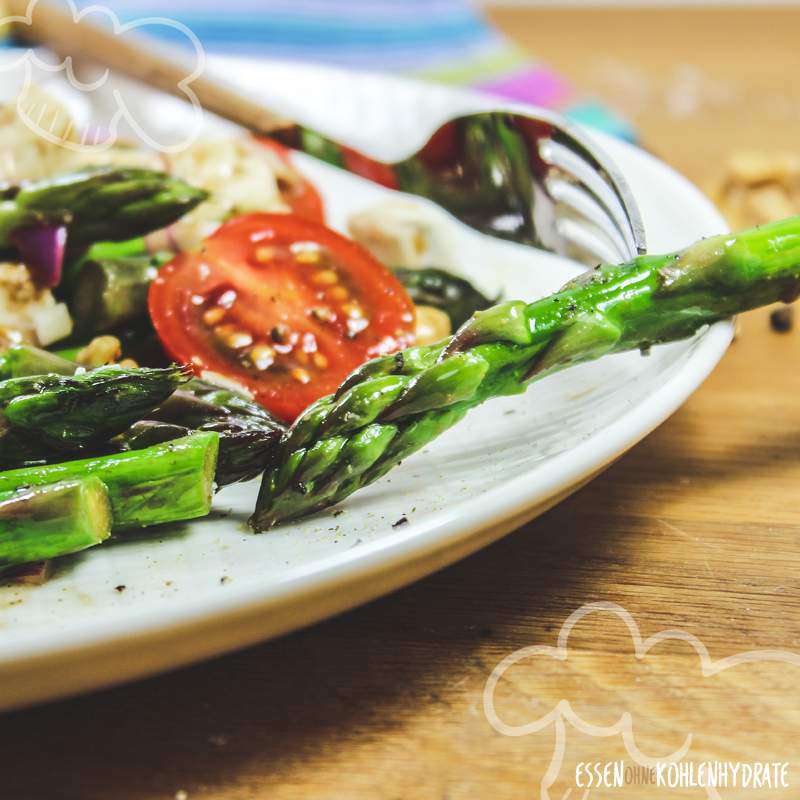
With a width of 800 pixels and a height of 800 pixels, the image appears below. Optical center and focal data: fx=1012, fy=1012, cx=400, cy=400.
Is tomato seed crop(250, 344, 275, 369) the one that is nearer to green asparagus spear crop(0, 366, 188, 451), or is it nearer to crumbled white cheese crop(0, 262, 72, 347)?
green asparagus spear crop(0, 366, 188, 451)

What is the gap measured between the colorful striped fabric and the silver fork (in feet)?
5.76

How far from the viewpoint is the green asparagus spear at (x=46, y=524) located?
1132 mm

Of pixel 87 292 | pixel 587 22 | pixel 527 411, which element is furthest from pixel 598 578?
pixel 587 22

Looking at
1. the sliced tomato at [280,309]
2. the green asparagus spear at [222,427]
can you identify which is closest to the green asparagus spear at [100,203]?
the sliced tomato at [280,309]

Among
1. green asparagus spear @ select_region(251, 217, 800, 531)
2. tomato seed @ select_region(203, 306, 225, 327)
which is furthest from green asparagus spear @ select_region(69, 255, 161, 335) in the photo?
green asparagus spear @ select_region(251, 217, 800, 531)

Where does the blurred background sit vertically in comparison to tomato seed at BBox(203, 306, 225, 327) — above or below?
above

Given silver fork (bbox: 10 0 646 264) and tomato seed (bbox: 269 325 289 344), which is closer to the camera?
tomato seed (bbox: 269 325 289 344)

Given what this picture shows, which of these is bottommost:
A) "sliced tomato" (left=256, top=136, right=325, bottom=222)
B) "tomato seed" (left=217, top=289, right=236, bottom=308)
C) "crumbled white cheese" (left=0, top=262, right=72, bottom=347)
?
"crumbled white cheese" (left=0, top=262, right=72, bottom=347)

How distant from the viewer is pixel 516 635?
1257mm

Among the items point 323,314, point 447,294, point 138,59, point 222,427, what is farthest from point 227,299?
point 138,59

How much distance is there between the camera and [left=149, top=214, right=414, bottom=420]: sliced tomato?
1.56 m

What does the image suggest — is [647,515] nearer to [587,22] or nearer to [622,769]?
[622,769]

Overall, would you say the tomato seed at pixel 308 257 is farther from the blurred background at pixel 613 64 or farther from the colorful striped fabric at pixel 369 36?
the colorful striped fabric at pixel 369 36

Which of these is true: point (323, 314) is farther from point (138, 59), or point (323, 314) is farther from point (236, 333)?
point (138, 59)
